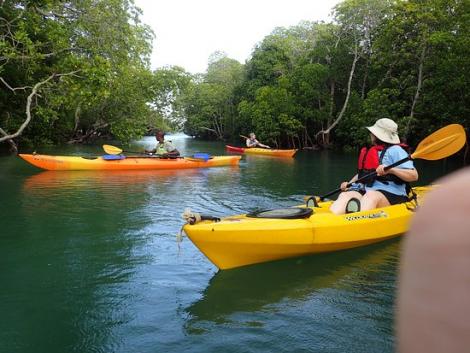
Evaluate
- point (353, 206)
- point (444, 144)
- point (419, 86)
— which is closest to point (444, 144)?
point (444, 144)

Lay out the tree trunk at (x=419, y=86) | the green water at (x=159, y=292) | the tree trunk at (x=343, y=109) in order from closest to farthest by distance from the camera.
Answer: the green water at (x=159, y=292)
the tree trunk at (x=419, y=86)
the tree trunk at (x=343, y=109)

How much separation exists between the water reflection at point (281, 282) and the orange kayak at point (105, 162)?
831 centimetres

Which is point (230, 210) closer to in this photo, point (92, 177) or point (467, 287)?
→ point (92, 177)

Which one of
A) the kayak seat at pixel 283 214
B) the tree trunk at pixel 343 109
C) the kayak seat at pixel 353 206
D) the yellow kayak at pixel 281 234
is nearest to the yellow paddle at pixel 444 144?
the kayak seat at pixel 353 206

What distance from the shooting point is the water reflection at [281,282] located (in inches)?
152

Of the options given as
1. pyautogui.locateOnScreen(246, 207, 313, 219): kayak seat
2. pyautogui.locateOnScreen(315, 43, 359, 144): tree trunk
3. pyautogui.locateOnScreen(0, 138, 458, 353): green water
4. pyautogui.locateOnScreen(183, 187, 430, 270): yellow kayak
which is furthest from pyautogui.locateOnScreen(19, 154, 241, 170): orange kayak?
pyautogui.locateOnScreen(315, 43, 359, 144): tree trunk

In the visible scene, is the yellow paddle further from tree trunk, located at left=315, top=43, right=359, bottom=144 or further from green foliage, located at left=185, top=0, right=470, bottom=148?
tree trunk, located at left=315, top=43, right=359, bottom=144

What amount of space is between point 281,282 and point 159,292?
46.9 inches

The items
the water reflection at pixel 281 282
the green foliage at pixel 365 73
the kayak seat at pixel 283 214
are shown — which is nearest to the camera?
the water reflection at pixel 281 282

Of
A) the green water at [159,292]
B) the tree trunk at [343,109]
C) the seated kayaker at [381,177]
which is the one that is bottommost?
the green water at [159,292]

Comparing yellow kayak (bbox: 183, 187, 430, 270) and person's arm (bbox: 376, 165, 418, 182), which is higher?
person's arm (bbox: 376, 165, 418, 182)

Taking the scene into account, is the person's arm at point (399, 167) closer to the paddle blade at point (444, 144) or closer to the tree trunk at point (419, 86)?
the paddle blade at point (444, 144)

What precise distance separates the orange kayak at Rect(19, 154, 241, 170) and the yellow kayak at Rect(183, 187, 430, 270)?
792 cm

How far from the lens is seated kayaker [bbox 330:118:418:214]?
215 inches
